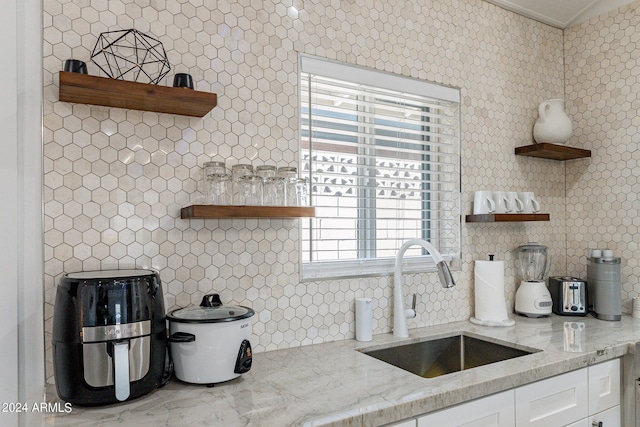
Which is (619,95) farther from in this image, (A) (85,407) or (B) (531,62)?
(A) (85,407)

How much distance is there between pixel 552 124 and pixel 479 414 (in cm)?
179

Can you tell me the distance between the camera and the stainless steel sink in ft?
5.92

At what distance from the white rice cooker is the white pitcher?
2051mm

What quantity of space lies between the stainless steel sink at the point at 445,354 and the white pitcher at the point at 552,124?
128 centimetres

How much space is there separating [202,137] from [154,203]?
0.95ft

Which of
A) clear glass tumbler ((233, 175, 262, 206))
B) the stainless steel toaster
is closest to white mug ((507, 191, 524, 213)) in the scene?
the stainless steel toaster

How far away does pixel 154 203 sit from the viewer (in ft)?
4.83

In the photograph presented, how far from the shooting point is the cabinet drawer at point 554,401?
148cm

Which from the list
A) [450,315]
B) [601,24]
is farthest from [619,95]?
[450,315]

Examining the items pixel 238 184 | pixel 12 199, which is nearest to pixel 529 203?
pixel 238 184

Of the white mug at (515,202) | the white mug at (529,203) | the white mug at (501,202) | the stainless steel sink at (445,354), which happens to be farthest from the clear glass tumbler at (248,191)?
the white mug at (529,203)

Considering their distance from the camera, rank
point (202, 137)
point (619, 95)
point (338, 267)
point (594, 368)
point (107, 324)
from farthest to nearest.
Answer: point (619, 95), point (338, 267), point (594, 368), point (202, 137), point (107, 324)

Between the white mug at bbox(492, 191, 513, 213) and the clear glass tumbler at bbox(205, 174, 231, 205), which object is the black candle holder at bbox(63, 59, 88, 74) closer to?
the clear glass tumbler at bbox(205, 174, 231, 205)

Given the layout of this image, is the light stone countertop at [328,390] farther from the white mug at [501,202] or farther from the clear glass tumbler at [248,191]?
the white mug at [501,202]
